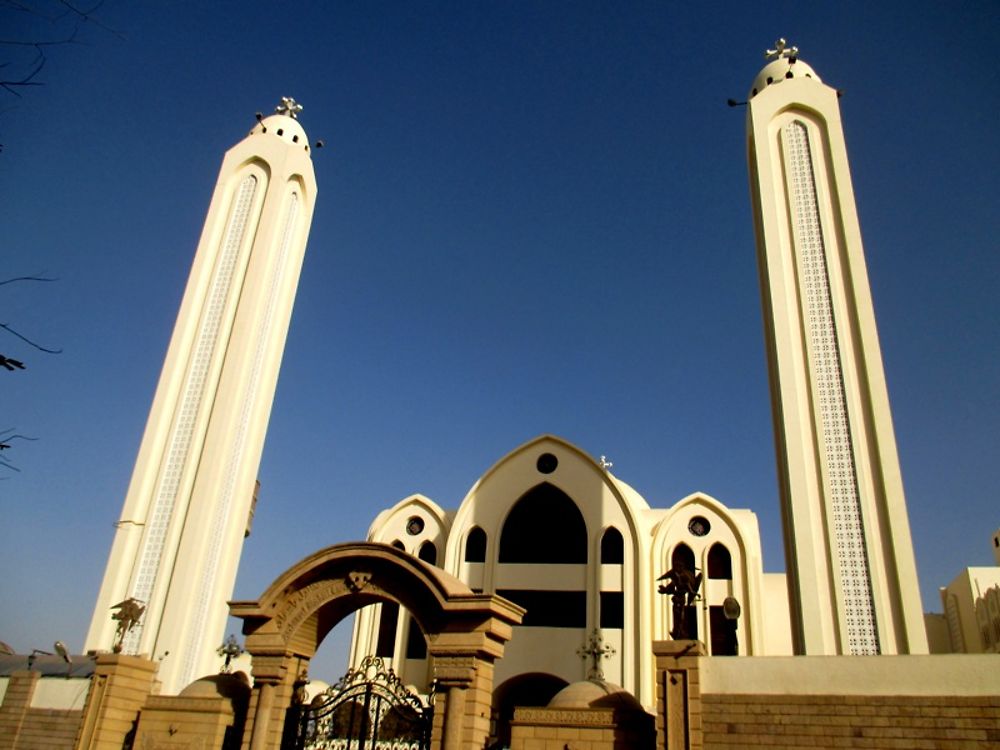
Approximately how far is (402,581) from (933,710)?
6.74 m

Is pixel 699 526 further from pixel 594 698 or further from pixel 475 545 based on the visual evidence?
pixel 594 698

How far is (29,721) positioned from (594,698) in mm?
9498

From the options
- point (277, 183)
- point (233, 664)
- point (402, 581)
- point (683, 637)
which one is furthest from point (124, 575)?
point (683, 637)

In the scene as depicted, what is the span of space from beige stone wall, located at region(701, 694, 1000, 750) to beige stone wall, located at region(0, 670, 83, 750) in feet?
31.5

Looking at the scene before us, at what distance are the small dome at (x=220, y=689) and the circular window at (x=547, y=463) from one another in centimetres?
1242

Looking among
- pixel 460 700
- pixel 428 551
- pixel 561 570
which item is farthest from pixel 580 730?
pixel 428 551

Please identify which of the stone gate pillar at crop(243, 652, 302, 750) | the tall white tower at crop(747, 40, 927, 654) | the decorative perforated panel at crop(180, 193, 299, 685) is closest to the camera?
the stone gate pillar at crop(243, 652, 302, 750)

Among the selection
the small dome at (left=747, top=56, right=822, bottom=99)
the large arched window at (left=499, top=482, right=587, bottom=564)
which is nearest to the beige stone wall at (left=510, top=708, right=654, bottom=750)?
the large arched window at (left=499, top=482, right=587, bottom=564)

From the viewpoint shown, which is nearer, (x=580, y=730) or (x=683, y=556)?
(x=580, y=730)

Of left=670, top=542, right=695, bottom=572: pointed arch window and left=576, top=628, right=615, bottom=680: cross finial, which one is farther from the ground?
left=670, top=542, right=695, bottom=572: pointed arch window

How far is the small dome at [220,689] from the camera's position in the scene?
11859mm

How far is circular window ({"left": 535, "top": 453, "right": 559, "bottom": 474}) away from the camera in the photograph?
23453 millimetres

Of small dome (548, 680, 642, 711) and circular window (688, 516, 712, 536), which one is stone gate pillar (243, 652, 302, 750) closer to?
small dome (548, 680, 642, 711)

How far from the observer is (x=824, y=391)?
16203 mm
